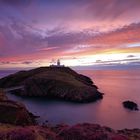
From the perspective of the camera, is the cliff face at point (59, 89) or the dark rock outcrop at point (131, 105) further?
the cliff face at point (59, 89)

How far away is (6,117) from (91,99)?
62.1 m

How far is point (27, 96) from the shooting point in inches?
4584

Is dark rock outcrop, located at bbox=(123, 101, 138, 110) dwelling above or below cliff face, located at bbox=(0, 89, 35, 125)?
below

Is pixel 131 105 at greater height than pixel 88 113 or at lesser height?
greater

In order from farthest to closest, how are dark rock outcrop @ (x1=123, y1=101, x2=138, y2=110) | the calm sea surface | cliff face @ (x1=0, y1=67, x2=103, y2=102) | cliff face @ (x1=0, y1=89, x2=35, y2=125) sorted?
cliff face @ (x1=0, y1=67, x2=103, y2=102) → dark rock outcrop @ (x1=123, y1=101, x2=138, y2=110) → the calm sea surface → cliff face @ (x1=0, y1=89, x2=35, y2=125)

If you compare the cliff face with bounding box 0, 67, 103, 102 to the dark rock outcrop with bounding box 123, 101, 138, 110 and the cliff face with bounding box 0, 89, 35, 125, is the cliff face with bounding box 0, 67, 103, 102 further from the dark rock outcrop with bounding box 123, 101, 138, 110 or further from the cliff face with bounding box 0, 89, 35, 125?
the cliff face with bounding box 0, 89, 35, 125

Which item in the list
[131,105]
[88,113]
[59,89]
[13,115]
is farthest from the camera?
[59,89]

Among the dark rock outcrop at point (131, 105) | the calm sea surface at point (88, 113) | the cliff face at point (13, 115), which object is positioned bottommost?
the calm sea surface at point (88, 113)

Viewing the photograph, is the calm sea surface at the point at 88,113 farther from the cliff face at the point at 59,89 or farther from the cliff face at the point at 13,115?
the cliff face at the point at 13,115

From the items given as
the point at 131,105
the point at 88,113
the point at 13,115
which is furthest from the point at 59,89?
the point at 13,115

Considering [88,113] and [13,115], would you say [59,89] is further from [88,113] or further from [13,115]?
[13,115]

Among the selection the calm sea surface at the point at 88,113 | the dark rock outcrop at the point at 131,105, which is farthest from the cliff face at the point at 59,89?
→ the dark rock outcrop at the point at 131,105

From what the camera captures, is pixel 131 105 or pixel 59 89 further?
pixel 59 89

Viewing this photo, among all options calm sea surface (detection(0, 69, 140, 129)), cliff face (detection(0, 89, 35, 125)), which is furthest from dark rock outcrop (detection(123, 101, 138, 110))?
cliff face (detection(0, 89, 35, 125))
